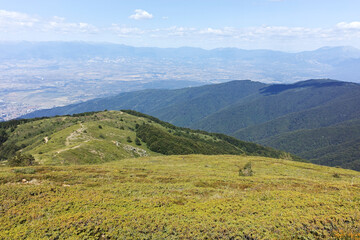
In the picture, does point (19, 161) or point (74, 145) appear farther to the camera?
point (74, 145)

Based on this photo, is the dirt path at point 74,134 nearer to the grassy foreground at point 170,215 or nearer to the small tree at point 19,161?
the small tree at point 19,161

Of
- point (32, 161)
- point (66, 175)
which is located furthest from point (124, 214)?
point (32, 161)

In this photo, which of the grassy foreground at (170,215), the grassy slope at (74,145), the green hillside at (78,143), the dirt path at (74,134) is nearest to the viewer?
the grassy foreground at (170,215)

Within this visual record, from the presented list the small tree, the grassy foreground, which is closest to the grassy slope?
the small tree

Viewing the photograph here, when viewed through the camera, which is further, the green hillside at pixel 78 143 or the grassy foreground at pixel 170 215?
the green hillside at pixel 78 143

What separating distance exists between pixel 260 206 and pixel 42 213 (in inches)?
664

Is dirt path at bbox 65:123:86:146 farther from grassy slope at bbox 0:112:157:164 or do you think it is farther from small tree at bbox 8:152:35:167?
small tree at bbox 8:152:35:167

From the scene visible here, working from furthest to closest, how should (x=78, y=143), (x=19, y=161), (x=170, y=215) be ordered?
(x=78, y=143), (x=19, y=161), (x=170, y=215)

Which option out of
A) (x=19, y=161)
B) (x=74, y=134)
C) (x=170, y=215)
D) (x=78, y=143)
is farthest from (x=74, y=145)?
(x=170, y=215)

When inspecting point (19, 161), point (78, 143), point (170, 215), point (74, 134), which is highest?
point (170, 215)

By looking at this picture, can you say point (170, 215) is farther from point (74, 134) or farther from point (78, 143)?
point (74, 134)

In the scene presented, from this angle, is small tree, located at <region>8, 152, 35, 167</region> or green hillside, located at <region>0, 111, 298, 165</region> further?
green hillside, located at <region>0, 111, 298, 165</region>

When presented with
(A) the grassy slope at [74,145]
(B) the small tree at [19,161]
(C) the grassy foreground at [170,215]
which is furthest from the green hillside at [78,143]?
(C) the grassy foreground at [170,215]

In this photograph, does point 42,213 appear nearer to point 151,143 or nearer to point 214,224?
point 214,224
